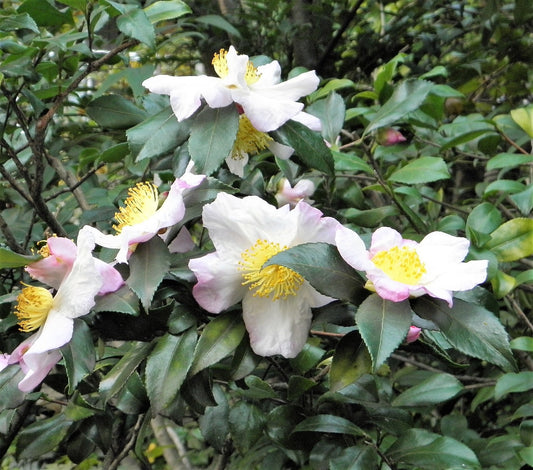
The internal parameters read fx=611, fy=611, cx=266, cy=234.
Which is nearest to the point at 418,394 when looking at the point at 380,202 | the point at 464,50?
the point at 380,202

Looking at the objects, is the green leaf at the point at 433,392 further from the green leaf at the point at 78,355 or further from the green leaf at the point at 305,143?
the green leaf at the point at 78,355

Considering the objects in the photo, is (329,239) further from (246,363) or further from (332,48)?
(332,48)

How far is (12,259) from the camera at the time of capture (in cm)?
60

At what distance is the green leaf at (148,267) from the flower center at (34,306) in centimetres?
10

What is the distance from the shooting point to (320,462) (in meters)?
0.79

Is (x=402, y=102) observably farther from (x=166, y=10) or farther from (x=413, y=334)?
(x=413, y=334)

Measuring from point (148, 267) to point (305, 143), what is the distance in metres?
0.25

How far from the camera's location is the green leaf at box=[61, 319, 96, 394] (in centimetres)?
58

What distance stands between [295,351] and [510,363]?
192mm

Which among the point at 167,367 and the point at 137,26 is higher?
the point at 137,26

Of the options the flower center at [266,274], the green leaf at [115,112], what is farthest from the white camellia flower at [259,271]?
the green leaf at [115,112]

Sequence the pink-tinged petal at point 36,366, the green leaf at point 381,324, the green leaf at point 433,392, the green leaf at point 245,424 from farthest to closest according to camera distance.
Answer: the green leaf at point 433,392 → the green leaf at point 245,424 → the pink-tinged petal at point 36,366 → the green leaf at point 381,324

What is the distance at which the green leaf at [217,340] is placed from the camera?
0.58m

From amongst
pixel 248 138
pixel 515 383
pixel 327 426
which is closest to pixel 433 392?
pixel 515 383
